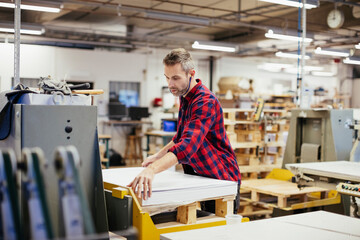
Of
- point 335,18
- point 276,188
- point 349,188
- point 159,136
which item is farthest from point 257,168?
point 335,18

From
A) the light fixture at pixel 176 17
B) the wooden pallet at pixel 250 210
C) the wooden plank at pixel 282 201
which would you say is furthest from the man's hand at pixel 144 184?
the light fixture at pixel 176 17

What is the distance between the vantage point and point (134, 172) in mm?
2693

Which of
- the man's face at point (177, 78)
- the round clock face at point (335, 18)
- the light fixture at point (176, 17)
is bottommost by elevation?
the man's face at point (177, 78)

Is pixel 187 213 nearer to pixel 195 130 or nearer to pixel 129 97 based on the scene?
pixel 195 130

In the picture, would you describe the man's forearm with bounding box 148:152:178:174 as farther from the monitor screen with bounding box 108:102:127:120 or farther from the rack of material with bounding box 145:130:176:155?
the monitor screen with bounding box 108:102:127:120

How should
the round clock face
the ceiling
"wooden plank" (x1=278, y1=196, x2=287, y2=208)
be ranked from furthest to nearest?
the ceiling
the round clock face
"wooden plank" (x1=278, y1=196, x2=287, y2=208)

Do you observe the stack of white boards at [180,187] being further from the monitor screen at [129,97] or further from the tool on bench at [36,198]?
the monitor screen at [129,97]

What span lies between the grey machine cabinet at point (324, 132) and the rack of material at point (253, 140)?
0.82m

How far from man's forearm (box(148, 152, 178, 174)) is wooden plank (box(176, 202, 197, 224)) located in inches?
10.7

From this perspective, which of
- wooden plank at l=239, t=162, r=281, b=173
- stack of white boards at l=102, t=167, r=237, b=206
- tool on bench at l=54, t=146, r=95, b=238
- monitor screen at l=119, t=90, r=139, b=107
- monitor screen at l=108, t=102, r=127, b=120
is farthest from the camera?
monitor screen at l=119, t=90, r=139, b=107

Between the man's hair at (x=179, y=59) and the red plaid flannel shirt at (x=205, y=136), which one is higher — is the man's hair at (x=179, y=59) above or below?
above

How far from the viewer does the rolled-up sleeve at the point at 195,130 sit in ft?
7.32

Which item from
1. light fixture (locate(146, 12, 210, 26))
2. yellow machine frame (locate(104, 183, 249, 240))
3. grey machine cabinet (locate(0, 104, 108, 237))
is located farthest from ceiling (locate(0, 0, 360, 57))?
yellow machine frame (locate(104, 183, 249, 240))

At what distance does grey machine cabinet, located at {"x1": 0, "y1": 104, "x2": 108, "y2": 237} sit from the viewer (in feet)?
5.84
